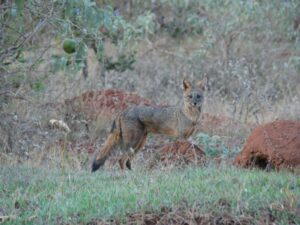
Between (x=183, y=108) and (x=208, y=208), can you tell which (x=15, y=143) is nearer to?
(x=183, y=108)

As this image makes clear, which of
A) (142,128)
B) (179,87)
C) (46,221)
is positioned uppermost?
(46,221)

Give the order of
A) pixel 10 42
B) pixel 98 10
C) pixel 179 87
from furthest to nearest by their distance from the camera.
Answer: pixel 179 87 → pixel 10 42 → pixel 98 10

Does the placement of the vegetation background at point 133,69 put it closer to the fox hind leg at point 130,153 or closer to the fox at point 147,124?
the fox hind leg at point 130,153

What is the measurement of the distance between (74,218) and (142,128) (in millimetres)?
3915

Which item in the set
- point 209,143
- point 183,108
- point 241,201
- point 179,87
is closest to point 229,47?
point 179,87

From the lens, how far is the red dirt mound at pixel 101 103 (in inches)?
465

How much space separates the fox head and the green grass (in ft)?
8.55

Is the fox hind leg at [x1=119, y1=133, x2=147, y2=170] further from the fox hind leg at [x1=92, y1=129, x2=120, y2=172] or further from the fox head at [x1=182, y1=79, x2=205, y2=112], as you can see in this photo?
the fox head at [x1=182, y1=79, x2=205, y2=112]

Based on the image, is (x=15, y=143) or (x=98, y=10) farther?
(x=15, y=143)

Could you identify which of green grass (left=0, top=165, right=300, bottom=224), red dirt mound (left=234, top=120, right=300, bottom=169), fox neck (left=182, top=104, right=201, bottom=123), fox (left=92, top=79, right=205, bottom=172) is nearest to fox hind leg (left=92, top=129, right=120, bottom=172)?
fox (left=92, top=79, right=205, bottom=172)

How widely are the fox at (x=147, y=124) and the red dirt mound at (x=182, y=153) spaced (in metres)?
0.46

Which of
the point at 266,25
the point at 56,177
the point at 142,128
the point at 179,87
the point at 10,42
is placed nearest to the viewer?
the point at 56,177

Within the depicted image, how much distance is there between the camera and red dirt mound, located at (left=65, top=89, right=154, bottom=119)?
38.7 ft

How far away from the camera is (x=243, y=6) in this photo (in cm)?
1479
